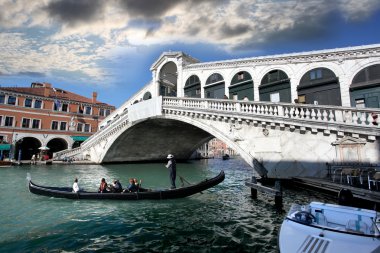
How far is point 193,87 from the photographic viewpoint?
20.7 meters

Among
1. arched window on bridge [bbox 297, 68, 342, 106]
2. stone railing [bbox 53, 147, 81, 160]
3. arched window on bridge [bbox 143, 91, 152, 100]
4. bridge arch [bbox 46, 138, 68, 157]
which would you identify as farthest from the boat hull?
bridge arch [bbox 46, 138, 68, 157]

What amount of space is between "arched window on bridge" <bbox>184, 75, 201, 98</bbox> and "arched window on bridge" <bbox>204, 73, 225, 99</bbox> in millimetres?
915

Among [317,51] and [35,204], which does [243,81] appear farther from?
[35,204]

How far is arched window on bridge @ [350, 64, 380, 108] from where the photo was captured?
470 inches

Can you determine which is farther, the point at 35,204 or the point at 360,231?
the point at 35,204

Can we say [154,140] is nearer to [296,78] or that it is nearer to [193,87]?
[193,87]

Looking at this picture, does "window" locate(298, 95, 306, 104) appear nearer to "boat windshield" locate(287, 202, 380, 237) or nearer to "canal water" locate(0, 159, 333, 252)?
"canal water" locate(0, 159, 333, 252)

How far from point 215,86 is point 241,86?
2.59m

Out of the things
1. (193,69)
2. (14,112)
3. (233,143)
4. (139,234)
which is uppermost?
(193,69)

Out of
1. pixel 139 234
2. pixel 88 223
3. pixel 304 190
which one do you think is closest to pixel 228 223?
pixel 139 234

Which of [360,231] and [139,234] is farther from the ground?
[360,231]

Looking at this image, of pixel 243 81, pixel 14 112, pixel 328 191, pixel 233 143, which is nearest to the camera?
pixel 328 191

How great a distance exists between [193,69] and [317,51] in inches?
402

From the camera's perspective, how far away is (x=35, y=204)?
335 inches
